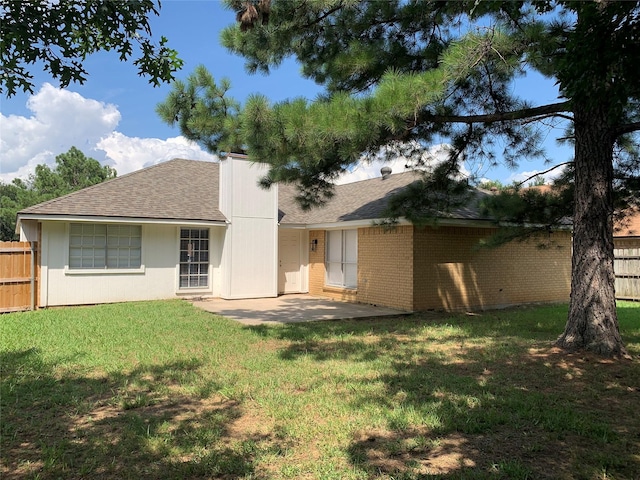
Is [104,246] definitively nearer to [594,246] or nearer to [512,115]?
[512,115]

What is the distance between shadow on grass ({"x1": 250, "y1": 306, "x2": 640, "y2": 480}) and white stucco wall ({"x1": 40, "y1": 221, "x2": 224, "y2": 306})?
6480 millimetres

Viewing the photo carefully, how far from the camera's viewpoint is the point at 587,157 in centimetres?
740

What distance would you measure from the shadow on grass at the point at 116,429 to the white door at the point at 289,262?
34.4 feet

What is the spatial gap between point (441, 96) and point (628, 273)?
1407 cm

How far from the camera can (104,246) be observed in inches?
528

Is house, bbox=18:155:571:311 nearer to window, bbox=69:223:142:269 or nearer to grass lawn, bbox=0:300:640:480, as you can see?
window, bbox=69:223:142:269

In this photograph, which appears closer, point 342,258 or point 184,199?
point 184,199

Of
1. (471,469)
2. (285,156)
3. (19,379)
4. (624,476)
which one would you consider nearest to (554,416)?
(624,476)

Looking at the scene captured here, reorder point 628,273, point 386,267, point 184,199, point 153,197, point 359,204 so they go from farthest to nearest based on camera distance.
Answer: point 628,273
point 359,204
point 184,199
point 153,197
point 386,267

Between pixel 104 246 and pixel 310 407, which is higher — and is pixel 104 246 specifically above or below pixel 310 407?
above

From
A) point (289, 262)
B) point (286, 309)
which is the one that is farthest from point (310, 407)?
point (289, 262)

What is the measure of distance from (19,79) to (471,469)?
438 centimetres

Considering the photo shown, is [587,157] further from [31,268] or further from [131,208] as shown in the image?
[31,268]

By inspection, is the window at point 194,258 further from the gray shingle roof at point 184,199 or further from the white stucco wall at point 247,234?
the gray shingle roof at point 184,199
